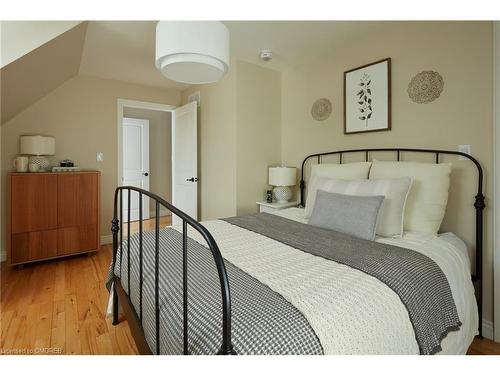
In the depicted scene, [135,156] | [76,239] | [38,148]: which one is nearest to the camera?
[38,148]

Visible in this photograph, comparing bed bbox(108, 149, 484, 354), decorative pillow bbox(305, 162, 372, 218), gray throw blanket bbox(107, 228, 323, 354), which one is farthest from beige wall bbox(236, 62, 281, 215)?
gray throw blanket bbox(107, 228, 323, 354)

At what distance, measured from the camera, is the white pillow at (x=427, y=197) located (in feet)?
5.73

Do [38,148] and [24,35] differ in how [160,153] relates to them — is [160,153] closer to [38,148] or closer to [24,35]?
[38,148]

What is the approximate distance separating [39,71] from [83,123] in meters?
1.15

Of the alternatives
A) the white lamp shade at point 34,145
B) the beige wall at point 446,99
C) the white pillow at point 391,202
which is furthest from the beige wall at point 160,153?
the white pillow at point 391,202

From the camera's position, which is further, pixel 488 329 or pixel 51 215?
pixel 51 215

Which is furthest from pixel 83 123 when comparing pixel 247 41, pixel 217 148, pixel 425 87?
pixel 425 87

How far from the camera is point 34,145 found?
9.65 ft

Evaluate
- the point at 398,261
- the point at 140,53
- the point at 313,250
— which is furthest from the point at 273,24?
the point at 398,261

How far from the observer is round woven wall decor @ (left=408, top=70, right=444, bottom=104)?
1976 mm

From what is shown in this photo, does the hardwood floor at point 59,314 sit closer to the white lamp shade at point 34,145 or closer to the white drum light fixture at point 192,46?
the white lamp shade at point 34,145

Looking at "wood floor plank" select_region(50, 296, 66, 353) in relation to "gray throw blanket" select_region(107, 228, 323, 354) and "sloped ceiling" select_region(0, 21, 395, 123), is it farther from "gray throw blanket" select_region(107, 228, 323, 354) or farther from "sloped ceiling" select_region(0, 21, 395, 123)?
"sloped ceiling" select_region(0, 21, 395, 123)

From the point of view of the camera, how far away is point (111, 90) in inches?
144
